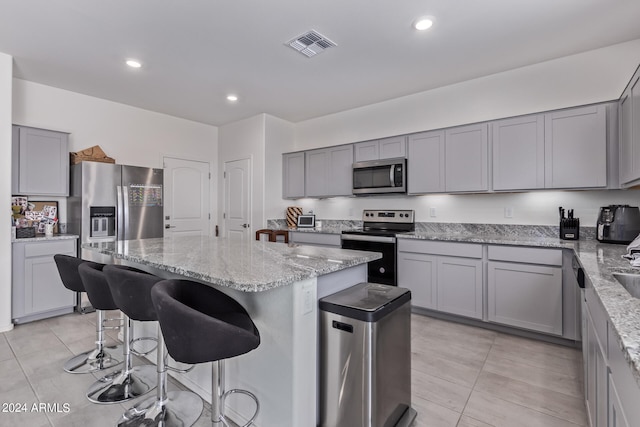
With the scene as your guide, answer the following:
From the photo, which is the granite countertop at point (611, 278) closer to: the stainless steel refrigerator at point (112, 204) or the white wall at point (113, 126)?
the stainless steel refrigerator at point (112, 204)

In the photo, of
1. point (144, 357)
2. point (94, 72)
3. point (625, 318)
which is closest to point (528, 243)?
point (625, 318)

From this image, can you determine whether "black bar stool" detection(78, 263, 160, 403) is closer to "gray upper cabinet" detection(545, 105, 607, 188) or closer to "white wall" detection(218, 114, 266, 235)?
"white wall" detection(218, 114, 266, 235)

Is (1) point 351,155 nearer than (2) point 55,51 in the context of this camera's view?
No

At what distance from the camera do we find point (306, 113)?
198 inches

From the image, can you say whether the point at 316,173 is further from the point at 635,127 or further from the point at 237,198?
the point at 635,127

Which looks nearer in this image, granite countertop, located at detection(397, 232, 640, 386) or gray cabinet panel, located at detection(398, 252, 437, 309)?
granite countertop, located at detection(397, 232, 640, 386)

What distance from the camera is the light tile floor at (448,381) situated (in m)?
1.85

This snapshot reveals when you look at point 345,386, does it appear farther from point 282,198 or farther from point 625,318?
point 282,198

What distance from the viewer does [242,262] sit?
1811 mm

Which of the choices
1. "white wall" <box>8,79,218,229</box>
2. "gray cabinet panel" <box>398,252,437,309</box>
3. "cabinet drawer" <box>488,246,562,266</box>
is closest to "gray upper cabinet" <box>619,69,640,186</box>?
"cabinet drawer" <box>488,246,562,266</box>

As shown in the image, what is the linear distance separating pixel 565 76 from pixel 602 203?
1315 millimetres

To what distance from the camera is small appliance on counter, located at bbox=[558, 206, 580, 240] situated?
2967 mm

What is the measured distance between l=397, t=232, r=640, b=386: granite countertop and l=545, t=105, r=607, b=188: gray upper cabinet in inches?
22.8

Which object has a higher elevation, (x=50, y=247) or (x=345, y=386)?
(x=50, y=247)
